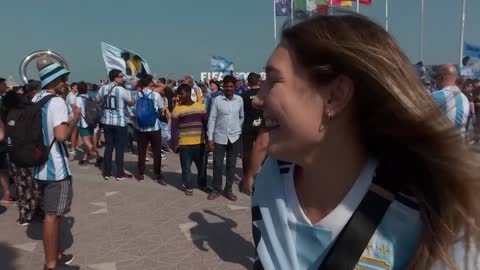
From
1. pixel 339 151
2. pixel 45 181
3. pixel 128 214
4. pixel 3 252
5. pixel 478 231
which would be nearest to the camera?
pixel 478 231

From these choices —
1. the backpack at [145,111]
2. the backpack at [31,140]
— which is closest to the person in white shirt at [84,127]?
the backpack at [145,111]

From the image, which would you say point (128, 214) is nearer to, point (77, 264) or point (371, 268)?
point (77, 264)

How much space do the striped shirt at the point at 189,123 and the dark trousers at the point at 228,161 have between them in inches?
15.8

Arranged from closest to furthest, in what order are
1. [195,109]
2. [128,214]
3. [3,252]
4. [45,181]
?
[45,181] < [3,252] < [128,214] < [195,109]

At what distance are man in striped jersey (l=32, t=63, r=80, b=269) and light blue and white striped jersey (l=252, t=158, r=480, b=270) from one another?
2.71 m

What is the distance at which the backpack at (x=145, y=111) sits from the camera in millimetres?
6688

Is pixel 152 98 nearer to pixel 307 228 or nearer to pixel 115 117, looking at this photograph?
pixel 115 117

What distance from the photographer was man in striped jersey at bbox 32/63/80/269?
3.38 m

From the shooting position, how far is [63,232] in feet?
15.2

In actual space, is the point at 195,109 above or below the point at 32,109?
below

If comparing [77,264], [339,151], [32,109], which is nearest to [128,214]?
[77,264]

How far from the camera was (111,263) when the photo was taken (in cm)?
381

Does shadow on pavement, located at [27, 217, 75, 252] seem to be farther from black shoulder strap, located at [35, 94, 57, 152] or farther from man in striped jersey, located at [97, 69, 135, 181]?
man in striped jersey, located at [97, 69, 135, 181]

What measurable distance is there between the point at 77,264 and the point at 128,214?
150 cm
